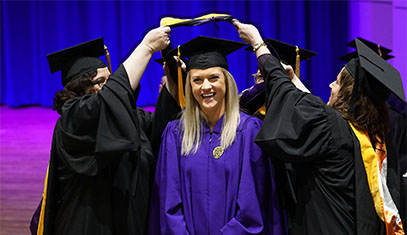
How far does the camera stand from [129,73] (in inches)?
91.8

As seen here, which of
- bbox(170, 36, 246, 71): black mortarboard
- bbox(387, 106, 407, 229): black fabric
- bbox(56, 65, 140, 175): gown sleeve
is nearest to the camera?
bbox(56, 65, 140, 175): gown sleeve

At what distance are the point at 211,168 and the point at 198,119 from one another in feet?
1.04

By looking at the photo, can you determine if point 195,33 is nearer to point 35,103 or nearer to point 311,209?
point 35,103

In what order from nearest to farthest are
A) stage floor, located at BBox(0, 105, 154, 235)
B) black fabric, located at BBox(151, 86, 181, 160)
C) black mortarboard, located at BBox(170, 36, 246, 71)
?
black mortarboard, located at BBox(170, 36, 246, 71), black fabric, located at BBox(151, 86, 181, 160), stage floor, located at BBox(0, 105, 154, 235)

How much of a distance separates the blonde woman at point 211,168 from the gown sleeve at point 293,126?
22 centimetres

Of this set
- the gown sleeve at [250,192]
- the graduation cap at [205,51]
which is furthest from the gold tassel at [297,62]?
the gown sleeve at [250,192]

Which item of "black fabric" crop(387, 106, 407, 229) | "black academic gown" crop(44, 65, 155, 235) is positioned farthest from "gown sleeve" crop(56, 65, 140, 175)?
"black fabric" crop(387, 106, 407, 229)

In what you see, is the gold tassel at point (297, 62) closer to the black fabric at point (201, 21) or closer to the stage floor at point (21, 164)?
the black fabric at point (201, 21)

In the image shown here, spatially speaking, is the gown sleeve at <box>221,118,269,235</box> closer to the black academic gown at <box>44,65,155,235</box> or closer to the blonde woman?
the blonde woman

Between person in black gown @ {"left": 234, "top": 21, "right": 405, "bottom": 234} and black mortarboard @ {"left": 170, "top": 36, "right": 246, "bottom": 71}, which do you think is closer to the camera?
person in black gown @ {"left": 234, "top": 21, "right": 405, "bottom": 234}

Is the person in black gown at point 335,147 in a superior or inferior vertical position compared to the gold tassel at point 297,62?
Answer: inferior

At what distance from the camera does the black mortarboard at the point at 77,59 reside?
262 centimetres

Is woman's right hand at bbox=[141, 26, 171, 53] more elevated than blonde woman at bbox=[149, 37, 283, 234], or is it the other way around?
woman's right hand at bbox=[141, 26, 171, 53]

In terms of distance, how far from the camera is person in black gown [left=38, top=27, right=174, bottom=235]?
7.27 feet
